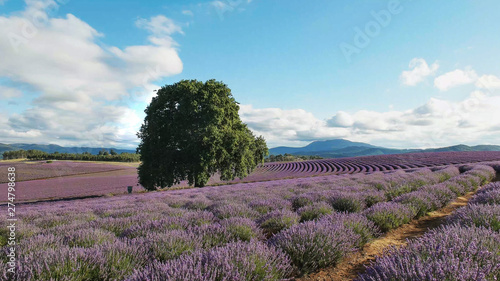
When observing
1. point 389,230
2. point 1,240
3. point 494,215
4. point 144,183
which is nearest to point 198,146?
point 144,183

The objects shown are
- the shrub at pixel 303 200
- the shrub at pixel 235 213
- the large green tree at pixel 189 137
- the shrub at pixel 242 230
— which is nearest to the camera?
the shrub at pixel 242 230

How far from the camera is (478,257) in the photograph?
2104mm

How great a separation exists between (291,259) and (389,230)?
2.84 meters

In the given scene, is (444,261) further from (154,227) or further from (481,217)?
(154,227)

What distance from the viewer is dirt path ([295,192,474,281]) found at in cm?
278

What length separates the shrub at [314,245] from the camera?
2.82 meters

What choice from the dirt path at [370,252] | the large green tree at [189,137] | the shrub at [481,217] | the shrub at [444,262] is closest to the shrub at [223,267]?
the dirt path at [370,252]

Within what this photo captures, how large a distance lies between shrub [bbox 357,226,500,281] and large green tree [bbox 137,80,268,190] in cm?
1256

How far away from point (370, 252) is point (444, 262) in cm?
184

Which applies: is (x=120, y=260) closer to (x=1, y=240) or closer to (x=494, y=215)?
(x=1, y=240)

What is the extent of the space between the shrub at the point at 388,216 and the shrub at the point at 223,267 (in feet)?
9.01

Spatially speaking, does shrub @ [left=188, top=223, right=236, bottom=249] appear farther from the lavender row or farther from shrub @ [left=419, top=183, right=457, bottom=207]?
shrub @ [left=419, top=183, right=457, bottom=207]

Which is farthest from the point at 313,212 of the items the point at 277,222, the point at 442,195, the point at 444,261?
the point at 442,195

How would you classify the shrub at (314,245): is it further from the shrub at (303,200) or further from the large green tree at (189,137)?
the large green tree at (189,137)
